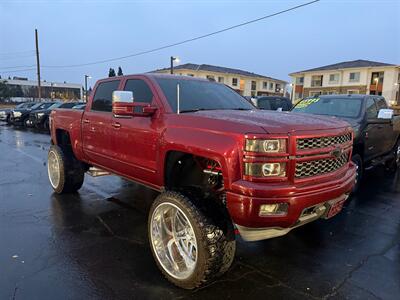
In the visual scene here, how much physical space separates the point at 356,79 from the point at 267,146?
180 feet

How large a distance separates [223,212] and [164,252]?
32.0 inches

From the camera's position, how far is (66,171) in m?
5.63

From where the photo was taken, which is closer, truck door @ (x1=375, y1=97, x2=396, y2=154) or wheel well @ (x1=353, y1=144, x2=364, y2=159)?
wheel well @ (x1=353, y1=144, x2=364, y2=159)

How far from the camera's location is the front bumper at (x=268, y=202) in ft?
8.54

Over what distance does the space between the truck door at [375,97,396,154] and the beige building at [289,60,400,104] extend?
4376 centimetres

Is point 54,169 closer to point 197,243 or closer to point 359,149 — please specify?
point 197,243

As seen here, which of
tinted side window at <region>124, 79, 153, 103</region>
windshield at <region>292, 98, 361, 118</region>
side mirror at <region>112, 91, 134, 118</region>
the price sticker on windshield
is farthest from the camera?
the price sticker on windshield

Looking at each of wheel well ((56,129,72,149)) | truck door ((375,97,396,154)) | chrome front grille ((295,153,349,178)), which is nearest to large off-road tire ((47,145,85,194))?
wheel well ((56,129,72,149))

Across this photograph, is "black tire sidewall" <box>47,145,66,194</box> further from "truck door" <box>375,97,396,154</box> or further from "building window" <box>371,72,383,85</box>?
"building window" <box>371,72,383,85</box>

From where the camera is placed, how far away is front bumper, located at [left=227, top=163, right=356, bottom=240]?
260 cm

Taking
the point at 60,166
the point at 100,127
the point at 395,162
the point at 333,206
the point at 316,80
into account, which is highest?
the point at 316,80

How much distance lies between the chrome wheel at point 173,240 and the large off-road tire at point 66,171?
287 centimetres

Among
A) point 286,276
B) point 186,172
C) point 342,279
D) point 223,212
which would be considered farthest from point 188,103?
point 342,279

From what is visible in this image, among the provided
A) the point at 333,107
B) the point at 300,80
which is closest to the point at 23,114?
the point at 333,107
